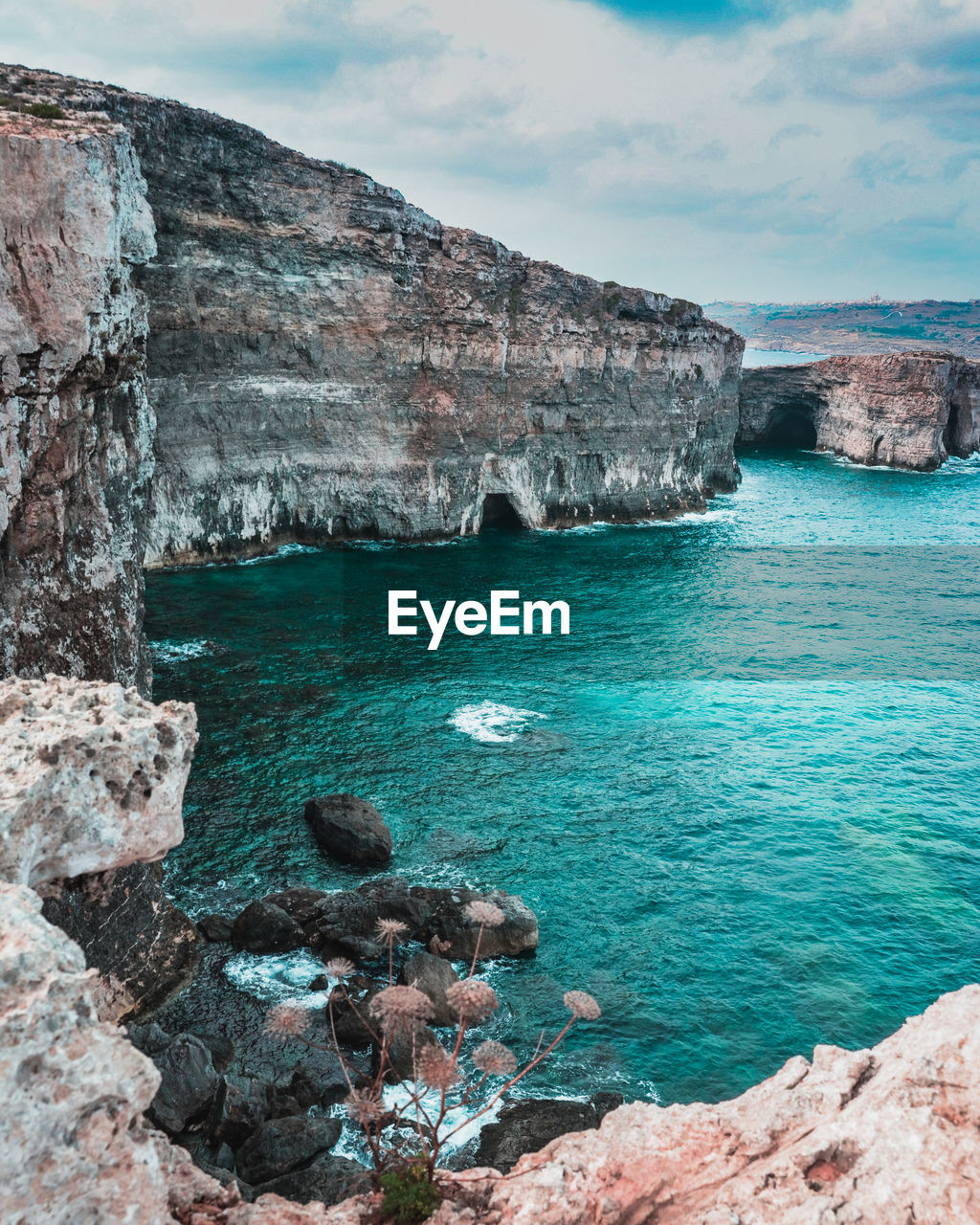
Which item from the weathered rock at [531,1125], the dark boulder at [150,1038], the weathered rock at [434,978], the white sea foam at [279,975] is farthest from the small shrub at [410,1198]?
the white sea foam at [279,975]

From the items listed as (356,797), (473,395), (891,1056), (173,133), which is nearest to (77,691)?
(891,1056)

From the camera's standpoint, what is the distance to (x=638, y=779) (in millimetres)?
36781

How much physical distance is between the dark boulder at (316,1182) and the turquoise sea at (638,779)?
6.20 m

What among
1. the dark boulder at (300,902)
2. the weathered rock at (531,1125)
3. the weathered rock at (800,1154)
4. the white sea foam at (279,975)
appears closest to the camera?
the weathered rock at (800,1154)

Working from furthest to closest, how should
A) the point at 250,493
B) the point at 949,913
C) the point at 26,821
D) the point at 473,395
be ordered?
the point at 473,395
the point at 250,493
the point at 949,913
the point at 26,821

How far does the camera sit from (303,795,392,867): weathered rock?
3011cm

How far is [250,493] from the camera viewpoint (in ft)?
214

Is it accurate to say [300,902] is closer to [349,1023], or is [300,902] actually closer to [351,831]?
[351,831]

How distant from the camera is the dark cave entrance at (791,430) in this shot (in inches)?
5659

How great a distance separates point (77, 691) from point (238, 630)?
35581 millimetres

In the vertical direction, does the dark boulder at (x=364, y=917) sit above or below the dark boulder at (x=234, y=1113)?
above

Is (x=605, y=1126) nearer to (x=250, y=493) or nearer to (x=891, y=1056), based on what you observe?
(x=891, y=1056)

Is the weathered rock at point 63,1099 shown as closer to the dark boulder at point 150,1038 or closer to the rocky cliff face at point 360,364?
the dark boulder at point 150,1038

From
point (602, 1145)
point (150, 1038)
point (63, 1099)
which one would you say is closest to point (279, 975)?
point (150, 1038)
